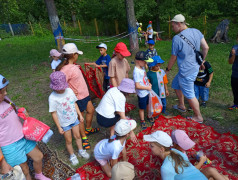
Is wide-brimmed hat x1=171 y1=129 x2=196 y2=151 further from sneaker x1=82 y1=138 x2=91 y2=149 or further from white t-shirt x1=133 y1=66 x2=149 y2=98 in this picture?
sneaker x1=82 y1=138 x2=91 y2=149

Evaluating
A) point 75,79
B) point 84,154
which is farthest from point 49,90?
point 84,154

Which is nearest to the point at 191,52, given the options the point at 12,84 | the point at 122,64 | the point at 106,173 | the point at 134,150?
the point at 122,64

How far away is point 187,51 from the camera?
3551mm

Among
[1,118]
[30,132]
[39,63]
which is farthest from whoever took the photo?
[39,63]

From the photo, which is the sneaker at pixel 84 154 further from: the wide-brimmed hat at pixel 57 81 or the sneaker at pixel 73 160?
the wide-brimmed hat at pixel 57 81

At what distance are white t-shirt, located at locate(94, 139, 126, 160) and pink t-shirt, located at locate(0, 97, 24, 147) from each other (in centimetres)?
111

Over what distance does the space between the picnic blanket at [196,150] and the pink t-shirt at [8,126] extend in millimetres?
1218

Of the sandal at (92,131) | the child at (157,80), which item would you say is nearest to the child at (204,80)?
the child at (157,80)

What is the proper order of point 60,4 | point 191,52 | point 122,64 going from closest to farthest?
1. point 191,52
2. point 122,64
3. point 60,4

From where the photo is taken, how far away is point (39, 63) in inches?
387

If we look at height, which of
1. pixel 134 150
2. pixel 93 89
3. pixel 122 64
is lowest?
pixel 134 150

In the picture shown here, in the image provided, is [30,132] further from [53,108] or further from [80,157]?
[80,157]

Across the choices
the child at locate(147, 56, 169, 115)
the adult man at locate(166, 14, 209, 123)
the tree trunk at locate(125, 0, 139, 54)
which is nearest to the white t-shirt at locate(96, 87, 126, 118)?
the child at locate(147, 56, 169, 115)

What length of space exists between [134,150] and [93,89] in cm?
193
